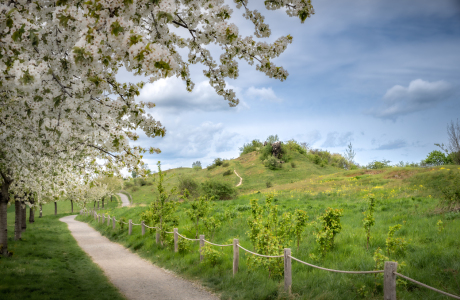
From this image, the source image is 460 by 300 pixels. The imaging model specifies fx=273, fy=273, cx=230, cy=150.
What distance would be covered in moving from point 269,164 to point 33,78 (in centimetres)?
5559

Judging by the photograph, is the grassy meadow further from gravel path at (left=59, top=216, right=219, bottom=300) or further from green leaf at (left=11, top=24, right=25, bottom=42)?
green leaf at (left=11, top=24, right=25, bottom=42)

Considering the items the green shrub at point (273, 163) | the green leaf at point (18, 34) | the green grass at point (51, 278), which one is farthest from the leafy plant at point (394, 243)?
the green shrub at point (273, 163)

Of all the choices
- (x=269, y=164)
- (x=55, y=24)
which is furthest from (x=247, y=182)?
(x=55, y=24)

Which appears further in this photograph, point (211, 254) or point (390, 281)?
point (211, 254)

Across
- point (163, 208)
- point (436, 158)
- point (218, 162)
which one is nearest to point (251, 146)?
point (218, 162)

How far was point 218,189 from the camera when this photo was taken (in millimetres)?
30688

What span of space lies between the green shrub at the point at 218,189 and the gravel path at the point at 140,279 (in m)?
17.6

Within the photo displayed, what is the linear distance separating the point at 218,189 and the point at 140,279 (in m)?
22.6

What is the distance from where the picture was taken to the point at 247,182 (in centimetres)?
5178

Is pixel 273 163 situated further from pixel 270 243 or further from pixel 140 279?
pixel 270 243

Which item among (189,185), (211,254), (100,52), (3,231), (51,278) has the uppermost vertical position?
(100,52)

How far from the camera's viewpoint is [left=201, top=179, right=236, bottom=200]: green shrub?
30.2 meters

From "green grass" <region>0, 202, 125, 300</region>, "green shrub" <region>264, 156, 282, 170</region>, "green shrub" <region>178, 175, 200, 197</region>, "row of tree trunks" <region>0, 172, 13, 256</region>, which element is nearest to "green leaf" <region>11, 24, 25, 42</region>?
"green grass" <region>0, 202, 125, 300</region>

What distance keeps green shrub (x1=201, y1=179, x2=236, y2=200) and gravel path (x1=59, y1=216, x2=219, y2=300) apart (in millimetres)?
17570
